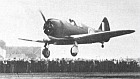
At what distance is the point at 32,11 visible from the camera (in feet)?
50.8

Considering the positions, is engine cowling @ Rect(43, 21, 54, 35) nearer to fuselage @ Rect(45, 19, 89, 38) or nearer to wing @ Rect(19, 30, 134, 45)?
fuselage @ Rect(45, 19, 89, 38)

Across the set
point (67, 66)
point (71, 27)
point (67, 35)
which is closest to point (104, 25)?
point (71, 27)

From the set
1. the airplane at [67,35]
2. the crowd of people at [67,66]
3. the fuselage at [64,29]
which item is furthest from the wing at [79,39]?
the crowd of people at [67,66]

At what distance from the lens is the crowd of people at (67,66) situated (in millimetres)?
18578

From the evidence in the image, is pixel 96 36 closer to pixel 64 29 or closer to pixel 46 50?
pixel 64 29

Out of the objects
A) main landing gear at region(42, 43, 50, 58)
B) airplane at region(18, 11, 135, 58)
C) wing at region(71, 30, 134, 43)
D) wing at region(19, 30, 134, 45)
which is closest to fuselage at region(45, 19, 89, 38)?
airplane at region(18, 11, 135, 58)

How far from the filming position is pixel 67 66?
63.1ft

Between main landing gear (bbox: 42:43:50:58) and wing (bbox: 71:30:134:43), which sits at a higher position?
wing (bbox: 71:30:134:43)

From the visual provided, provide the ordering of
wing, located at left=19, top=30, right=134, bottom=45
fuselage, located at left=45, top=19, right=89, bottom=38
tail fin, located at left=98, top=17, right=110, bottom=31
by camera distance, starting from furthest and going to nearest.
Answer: tail fin, located at left=98, top=17, right=110, bottom=31
fuselage, located at left=45, top=19, right=89, bottom=38
wing, located at left=19, top=30, right=134, bottom=45

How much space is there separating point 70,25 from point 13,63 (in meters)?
4.82

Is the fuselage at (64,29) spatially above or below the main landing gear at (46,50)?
above

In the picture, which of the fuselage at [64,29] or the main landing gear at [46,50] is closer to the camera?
the fuselage at [64,29]

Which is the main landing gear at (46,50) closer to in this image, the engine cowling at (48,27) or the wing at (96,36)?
the engine cowling at (48,27)

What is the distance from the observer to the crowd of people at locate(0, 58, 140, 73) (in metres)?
18.6
